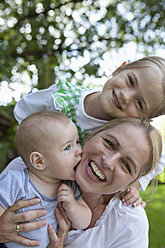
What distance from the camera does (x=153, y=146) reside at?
1.87 meters

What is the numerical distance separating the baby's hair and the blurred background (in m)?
2.88

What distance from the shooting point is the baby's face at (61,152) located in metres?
1.65

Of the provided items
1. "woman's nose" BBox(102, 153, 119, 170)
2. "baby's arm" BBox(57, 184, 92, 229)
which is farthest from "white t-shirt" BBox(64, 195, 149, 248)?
"woman's nose" BBox(102, 153, 119, 170)

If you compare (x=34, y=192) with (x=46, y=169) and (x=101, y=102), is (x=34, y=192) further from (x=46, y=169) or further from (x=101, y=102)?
(x=101, y=102)

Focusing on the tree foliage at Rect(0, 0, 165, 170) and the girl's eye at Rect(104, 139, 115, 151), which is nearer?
the girl's eye at Rect(104, 139, 115, 151)

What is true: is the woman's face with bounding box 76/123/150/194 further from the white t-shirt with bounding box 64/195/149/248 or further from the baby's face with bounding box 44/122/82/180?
the white t-shirt with bounding box 64/195/149/248

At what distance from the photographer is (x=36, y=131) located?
Answer: 1.65m

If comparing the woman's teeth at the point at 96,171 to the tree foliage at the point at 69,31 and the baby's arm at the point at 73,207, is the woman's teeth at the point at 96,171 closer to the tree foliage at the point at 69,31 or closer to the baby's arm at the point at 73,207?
the baby's arm at the point at 73,207

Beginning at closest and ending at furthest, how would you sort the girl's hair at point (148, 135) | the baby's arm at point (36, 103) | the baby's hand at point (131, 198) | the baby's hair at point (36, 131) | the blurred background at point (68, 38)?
the baby's hair at point (36, 131)
the girl's hair at point (148, 135)
the baby's hand at point (131, 198)
the baby's arm at point (36, 103)
the blurred background at point (68, 38)

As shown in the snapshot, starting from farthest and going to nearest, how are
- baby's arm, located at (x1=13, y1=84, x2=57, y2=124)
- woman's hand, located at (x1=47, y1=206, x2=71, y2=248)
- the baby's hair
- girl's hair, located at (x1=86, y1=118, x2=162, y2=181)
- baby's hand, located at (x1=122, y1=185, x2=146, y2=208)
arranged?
1. baby's arm, located at (x1=13, y1=84, x2=57, y2=124)
2. baby's hand, located at (x1=122, y1=185, x2=146, y2=208)
3. girl's hair, located at (x1=86, y1=118, x2=162, y2=181)
4. woman's hand, located at (x1=47, y1=206, x2=71, y2=248)
5. the baby's hair

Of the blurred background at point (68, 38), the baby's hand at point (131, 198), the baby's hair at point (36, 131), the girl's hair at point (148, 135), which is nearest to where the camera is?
the baby's hair at point (36, 131)

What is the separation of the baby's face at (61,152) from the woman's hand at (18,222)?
0.20 m

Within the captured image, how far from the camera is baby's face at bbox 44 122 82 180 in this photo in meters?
1.65

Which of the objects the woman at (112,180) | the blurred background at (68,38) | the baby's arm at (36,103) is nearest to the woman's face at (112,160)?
the woman at (112,180)
